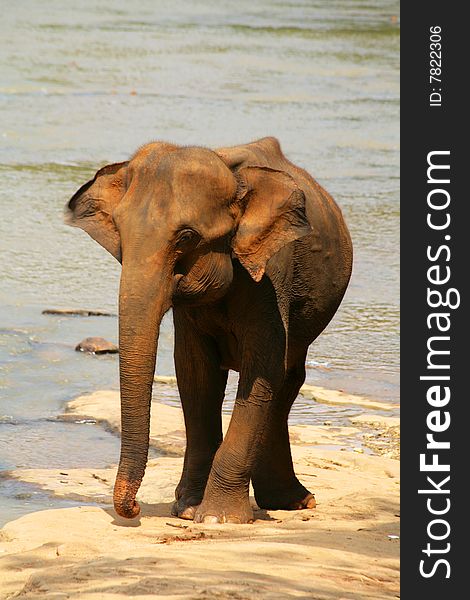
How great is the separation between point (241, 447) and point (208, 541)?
2.68ft

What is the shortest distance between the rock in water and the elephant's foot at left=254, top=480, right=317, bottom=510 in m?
3.61

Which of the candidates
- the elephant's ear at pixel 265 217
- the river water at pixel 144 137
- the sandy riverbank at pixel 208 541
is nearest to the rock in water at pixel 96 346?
the river water at pixel 144 137

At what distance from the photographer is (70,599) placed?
18.2 feet

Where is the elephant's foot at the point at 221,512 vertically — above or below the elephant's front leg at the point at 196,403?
below

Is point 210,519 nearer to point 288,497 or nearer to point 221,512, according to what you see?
point 221,512

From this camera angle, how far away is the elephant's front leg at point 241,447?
24.7ft

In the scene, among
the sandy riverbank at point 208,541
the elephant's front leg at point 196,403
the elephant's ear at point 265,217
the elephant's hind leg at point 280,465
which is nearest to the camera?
the sandy riverbank at point 208,541

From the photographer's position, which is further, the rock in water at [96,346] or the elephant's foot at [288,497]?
the rock in water at [96,346]

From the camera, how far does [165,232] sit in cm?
671

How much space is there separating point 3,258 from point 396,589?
924 centimetres

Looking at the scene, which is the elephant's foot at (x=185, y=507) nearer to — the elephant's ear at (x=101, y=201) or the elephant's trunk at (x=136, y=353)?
the elephant's trunk at (x=136, y=353)

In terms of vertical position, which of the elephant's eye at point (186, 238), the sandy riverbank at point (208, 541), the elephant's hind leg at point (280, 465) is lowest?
the sandy riverbank at point (208, 541)

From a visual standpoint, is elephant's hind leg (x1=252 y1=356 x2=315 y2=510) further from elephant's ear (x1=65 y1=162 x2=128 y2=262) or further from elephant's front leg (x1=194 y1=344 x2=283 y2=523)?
elephant's ear (x1=65 y1=162 x2=128 y2=262)

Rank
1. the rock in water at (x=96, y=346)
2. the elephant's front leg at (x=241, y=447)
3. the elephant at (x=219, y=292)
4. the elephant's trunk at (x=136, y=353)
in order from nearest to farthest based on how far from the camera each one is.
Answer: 1. the elephant's trunk at (x=136, y=353)
2. the elephant at (x=219, y=292)
3. the elephant's front leg at (x=241, y=447)
4. the rock in water at (x=96, y=346)
